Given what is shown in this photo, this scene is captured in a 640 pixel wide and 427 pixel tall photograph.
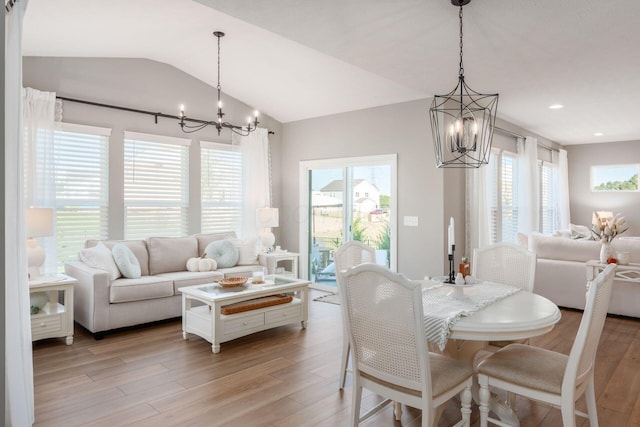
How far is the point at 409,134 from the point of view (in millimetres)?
5422

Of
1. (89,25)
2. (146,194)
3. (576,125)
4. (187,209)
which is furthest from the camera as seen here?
(576,125)

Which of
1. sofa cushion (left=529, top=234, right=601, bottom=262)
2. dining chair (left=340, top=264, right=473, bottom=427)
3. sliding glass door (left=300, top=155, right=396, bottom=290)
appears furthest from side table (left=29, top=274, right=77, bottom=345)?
sofa cushion (left=529, top=234, right=601, bottom=262)

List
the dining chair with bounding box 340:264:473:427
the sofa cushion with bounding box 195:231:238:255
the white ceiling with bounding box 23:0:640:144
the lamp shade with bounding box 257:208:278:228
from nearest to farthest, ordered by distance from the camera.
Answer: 1. the dining chair with bounding box 340:264:473:427
2. the white ceiling with bounding box 23:0:640:144
3. the sofa cushion with bounding box 195:231:238:255
4. the lamp shade with bounding box 257:208:278:228

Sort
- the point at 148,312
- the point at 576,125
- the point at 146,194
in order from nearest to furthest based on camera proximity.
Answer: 1. the point at 148,312
2. the point at 146,194
3. the point at 576,125

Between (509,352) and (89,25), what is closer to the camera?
(509,352)

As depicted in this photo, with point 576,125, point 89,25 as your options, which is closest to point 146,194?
point 89,25

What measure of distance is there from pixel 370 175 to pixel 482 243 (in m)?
1.76

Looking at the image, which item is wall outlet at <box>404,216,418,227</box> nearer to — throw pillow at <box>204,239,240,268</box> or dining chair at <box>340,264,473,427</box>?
throw pillow at <box>204,239,240,268</box>

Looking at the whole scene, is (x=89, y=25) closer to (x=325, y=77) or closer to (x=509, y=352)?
(x=325, y=77)

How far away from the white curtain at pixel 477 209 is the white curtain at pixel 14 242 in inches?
190

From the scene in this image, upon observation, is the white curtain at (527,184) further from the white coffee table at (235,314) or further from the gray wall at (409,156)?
the white coffee table at (235,314)

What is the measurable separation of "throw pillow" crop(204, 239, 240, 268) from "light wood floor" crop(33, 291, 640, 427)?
1.16m

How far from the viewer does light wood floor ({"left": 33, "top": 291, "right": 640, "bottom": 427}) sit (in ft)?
8.34

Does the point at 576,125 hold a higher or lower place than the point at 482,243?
higher
